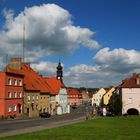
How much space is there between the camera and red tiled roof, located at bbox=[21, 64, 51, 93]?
9636 cm

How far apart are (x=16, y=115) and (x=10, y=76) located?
29.5 ft

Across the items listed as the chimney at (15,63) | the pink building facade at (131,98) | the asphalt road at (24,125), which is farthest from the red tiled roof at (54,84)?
the asphalt road at (24,125)

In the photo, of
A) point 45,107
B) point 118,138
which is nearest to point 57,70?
point 45,107

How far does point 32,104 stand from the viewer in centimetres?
9438

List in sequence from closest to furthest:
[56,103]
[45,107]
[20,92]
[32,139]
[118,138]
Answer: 1. [32,139]
2. [118,138]
3. [20,92]
4. [45,107]
5. [56,103]

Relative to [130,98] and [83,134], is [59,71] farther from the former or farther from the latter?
[83,134]

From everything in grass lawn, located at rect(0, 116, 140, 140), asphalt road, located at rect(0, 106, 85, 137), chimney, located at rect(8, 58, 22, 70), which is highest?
chimney, located at rect(8, 58, 22, 70)

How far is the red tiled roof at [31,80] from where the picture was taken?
96.4 metres

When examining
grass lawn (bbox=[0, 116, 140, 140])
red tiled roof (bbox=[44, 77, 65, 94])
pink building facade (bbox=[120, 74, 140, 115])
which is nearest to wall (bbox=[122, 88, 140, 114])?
pink building facade (bbox=[120, 74, 140, 115])

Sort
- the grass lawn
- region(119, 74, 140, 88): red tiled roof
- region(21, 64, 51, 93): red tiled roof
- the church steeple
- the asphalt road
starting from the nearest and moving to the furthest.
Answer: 1. the grass lawn
2. the asphalt road
3. region(21, 64, 51, 93): red tiled roof
4. region(119, 74, 140, 88): red tiled roof
5. the church steeple

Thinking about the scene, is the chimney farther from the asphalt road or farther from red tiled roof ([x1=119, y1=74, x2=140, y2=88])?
red tiled roof ([x1=119, y1=74, x2=140, y2=88])

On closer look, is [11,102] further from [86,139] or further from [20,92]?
[86,139]

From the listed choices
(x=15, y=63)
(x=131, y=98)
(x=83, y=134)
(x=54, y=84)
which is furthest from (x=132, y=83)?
(x=83, y=134)

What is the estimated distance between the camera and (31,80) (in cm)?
10125
